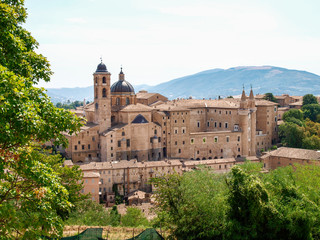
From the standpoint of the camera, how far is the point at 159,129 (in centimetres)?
4859

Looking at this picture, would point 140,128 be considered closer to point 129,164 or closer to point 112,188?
point 129,164

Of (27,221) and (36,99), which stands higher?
(36,99)

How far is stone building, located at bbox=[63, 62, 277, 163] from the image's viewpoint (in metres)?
45.5

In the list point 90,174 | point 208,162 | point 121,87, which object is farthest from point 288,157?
point 90,174

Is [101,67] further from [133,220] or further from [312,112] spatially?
[312,112]

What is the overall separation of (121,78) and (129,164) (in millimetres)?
16735

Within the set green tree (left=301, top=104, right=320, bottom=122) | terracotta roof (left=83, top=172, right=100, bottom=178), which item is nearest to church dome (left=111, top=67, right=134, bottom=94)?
terracotta roof (left=83, top=172, right=100, bottom=178)

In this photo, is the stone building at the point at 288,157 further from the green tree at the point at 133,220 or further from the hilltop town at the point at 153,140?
the green tree at the point at 133,220

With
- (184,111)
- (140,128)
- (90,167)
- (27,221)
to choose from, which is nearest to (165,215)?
(27,221)

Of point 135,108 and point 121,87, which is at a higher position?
point 121,87

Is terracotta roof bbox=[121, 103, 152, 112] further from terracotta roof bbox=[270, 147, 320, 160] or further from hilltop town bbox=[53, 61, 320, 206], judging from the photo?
terracotta roof bbox=[270, 147, 320, 160]

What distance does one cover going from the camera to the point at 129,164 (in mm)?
41375

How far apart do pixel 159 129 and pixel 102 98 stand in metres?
8.02

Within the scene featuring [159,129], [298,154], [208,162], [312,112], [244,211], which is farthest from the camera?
[312,112]
